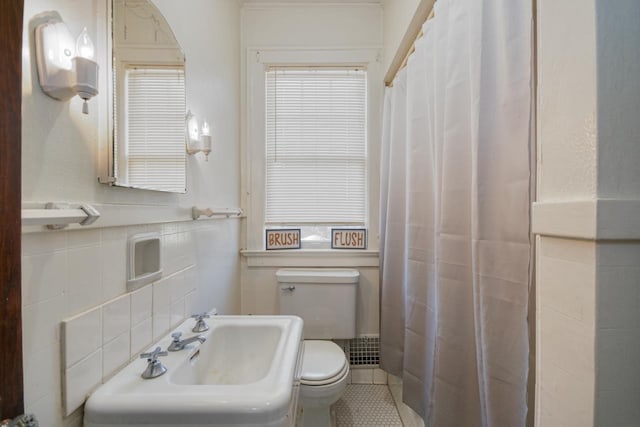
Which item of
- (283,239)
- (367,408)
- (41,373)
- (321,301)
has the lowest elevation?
(367,408)

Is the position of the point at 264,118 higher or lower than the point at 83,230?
higher

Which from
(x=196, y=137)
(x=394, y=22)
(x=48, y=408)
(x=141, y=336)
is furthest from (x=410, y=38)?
(x=48, y=408)

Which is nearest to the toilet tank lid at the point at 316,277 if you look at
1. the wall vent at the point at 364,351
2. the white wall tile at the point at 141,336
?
the wall vent at the point at 364,351

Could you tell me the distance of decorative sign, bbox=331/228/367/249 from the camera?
1.94 meters

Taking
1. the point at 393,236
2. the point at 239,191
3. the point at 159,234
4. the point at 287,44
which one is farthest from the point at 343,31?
the point at 159,234

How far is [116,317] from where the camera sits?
2.44 ft

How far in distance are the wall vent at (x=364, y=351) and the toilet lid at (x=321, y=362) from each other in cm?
37

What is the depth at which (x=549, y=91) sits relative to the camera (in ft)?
1.60

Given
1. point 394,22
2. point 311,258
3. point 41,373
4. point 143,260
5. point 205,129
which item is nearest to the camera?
point 41,373

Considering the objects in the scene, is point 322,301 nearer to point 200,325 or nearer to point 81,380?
point 200,325

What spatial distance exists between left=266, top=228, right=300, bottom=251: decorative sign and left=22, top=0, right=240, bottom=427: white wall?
0.67 meters

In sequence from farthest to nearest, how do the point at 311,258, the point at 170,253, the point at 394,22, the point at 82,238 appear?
the point at 311,258 < the point at 394,22 < the point at 170,253 < the point at 82,238

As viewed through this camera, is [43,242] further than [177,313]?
No

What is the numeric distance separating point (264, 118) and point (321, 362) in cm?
152
